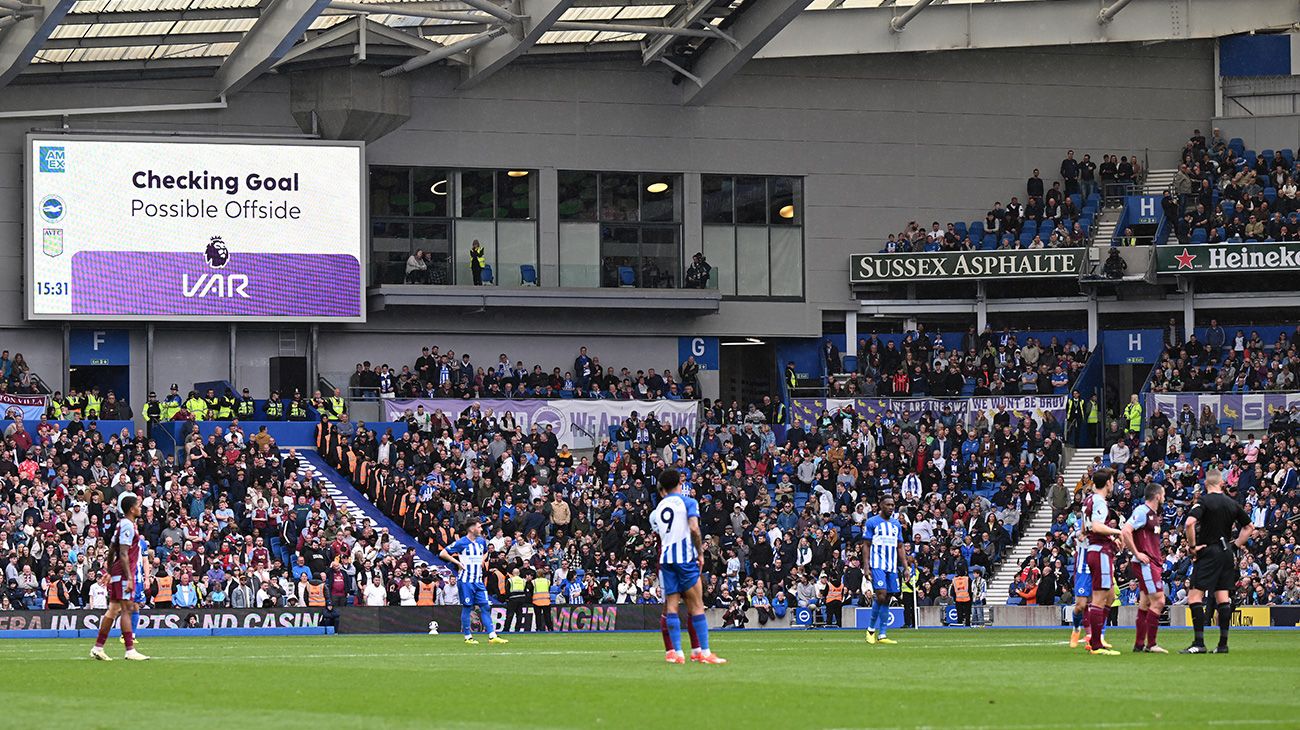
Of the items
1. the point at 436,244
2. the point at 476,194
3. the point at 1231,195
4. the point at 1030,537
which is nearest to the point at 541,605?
the point at 1030,537

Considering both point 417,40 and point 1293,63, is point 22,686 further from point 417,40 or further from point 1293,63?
point 1293,63

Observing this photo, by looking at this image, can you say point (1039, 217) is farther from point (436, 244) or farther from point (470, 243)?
point (436, 244)

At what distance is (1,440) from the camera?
40250mm

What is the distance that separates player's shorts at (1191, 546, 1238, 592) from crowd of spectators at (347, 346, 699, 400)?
1217 inches

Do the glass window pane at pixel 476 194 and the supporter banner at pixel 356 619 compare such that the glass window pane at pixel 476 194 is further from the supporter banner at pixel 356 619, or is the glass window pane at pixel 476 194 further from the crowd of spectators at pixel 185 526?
the supporter banner at pixel 356 619

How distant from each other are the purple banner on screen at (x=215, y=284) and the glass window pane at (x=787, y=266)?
12327 mm

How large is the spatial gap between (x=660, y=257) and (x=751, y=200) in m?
3.22

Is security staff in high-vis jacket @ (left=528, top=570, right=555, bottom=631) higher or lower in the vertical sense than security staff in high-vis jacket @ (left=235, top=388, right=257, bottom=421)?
lower

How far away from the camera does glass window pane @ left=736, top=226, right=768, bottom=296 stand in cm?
5278

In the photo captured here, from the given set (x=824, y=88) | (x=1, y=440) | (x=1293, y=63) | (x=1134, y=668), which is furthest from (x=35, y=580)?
(x=1293, y=63)

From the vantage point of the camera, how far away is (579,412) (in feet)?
161

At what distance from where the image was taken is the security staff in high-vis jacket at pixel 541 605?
117 feet

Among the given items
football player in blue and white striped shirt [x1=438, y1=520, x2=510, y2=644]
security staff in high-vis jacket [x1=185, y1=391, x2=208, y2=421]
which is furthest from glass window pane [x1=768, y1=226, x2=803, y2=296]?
football player in blue and white striped shirt [x1=438, y1=520, x2=510, y2=644]

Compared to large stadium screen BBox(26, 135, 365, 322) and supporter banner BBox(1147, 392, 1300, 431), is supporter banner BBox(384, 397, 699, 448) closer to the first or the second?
large stadium screen BBox(26, 135, 365, 322)
